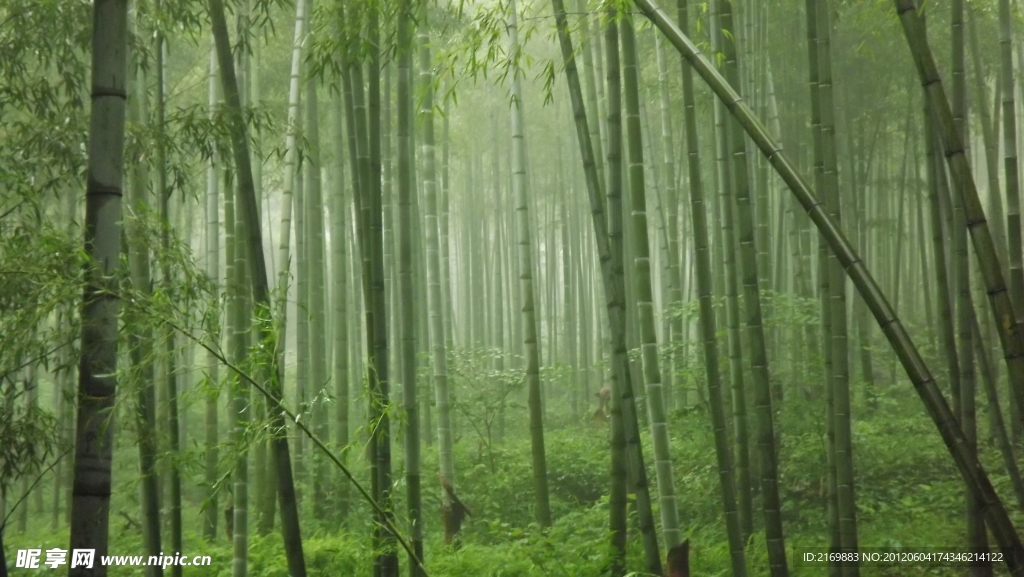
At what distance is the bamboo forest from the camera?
1.85 meters

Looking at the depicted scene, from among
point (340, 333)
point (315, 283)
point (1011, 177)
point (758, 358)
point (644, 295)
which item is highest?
point (1011, 177)

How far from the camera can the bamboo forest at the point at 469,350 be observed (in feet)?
6.07

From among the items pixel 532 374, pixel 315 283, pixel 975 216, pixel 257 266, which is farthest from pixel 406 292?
pixel 315 283

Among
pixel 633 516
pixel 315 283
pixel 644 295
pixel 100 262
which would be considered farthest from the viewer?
pixel 315 283

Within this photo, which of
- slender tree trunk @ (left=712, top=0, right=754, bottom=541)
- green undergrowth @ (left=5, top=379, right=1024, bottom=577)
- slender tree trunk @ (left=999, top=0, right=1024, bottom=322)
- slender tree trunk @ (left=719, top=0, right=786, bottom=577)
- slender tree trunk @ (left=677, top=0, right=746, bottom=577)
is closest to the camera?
slender tree trunk @ (left=999, top=0, right=1024, bottom=322)

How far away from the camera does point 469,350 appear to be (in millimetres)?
6473

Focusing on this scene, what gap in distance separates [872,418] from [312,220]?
417cm

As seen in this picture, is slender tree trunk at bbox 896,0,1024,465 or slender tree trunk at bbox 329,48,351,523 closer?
slender tree trunk at bbox 896,0,1024,465

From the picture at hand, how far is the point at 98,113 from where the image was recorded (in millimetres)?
1643

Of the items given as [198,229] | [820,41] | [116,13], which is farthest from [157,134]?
[198,229]

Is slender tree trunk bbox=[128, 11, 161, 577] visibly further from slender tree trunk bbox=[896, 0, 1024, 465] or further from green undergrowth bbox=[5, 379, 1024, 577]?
slender tree trunk bbox=[896, 0, 1024, 465]

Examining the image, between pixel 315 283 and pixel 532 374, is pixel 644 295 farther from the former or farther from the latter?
pixel 315 283

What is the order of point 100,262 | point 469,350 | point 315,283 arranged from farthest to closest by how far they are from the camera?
point 469,350 < point 315,283 < point 100,262

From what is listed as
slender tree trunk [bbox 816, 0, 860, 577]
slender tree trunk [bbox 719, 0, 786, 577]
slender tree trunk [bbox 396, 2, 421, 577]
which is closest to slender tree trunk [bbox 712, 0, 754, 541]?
slender tree trunk [bbox 719, 0, 786, 577]
